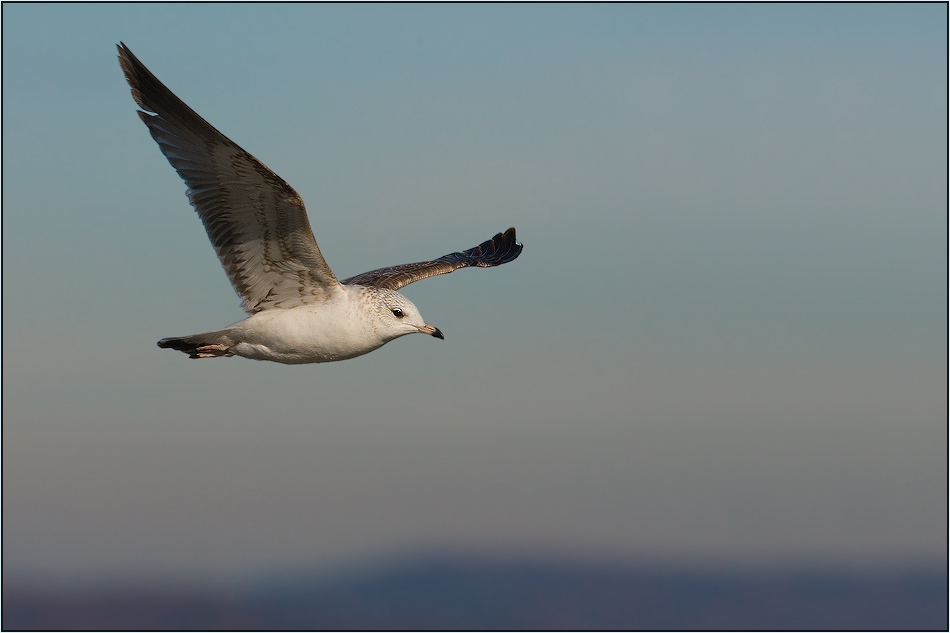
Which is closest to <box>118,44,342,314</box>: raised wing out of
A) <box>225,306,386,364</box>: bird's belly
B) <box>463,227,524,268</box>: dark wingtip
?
<box>225,306,386,364</box>: bird's belly

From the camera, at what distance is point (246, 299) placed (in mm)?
12914

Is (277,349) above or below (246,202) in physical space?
below

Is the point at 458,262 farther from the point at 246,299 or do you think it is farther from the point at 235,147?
the point at 235,147

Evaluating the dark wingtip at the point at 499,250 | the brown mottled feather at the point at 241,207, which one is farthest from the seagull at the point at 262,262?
the dark wingtip at the point at 499,250

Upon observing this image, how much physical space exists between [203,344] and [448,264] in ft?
16.8

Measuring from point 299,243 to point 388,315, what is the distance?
55.4 inches

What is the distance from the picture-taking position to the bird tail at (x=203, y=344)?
12891mm

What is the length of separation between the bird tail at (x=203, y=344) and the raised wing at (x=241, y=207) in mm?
508

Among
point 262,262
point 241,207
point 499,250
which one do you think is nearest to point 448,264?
point 499,250

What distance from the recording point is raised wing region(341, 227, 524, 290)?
51.0 ft

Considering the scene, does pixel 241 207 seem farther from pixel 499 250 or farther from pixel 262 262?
pixel 499 250

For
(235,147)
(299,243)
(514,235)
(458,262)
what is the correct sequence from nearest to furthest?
(235,147) → (299,243) → (458,262) → (514,235)

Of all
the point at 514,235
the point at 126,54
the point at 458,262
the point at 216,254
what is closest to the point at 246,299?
the point at 216,254

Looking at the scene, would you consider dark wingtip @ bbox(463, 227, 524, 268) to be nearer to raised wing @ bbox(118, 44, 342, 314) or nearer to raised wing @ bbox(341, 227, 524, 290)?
raised wing @ bbox(341, 227, 524, 290)
